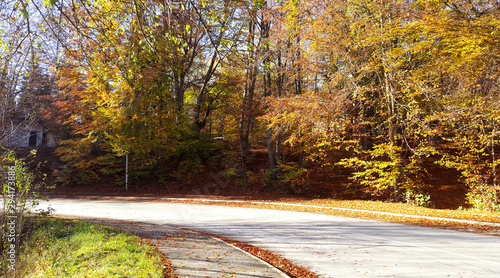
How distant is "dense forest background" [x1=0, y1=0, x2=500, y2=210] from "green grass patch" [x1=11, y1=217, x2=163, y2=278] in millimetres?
3097

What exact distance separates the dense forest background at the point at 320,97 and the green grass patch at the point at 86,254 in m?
3.10

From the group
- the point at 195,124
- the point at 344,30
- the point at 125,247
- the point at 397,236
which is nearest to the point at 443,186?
the point at 344,30

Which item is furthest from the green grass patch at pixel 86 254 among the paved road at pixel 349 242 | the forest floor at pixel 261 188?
the forest floor at pixel 261 188

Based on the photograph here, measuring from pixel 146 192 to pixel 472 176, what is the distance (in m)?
18.2

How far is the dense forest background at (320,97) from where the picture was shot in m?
11.3

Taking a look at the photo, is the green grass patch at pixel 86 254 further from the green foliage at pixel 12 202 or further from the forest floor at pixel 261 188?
the forest floor at pixel 261 188

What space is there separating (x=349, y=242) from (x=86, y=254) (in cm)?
578

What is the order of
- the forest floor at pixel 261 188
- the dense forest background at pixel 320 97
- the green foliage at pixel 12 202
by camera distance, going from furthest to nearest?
the forest floor at pixel 261 188 < the dense forest background at pixel 320 97 < the green foliage at pixel 12 202

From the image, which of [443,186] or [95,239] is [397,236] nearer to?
[95,239]

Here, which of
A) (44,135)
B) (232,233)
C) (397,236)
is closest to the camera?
(397,236)

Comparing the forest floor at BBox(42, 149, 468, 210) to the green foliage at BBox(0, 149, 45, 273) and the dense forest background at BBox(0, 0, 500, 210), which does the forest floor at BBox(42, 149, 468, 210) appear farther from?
the green foliage at BBox(0, 149, 45, 273)

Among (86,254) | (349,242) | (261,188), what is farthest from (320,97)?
(86,254)

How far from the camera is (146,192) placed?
21.3 meters

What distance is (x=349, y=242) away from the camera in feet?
25.8
